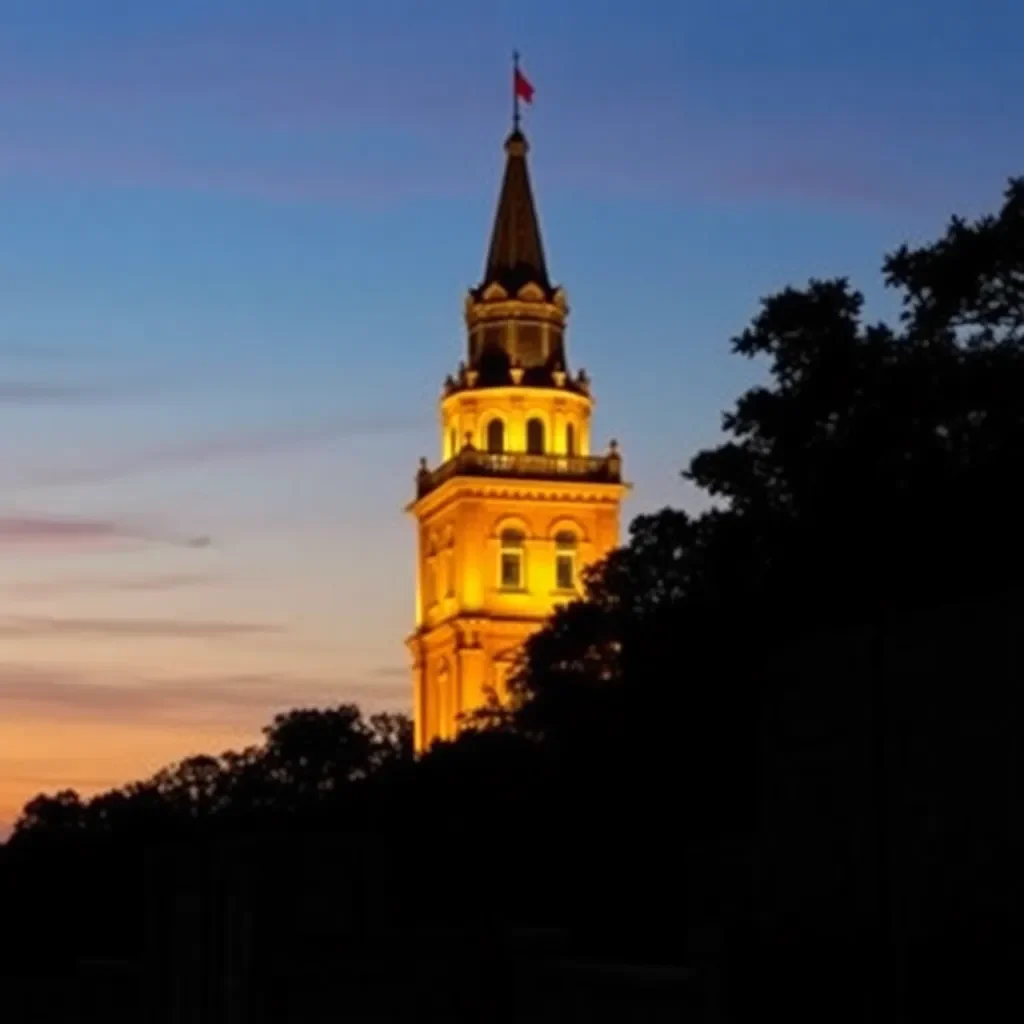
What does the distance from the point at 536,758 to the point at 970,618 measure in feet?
154

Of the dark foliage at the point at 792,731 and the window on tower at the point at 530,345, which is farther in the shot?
the window on tower at the point at 530,345

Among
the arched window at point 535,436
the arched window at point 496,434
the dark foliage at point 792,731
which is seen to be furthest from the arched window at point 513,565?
the dark foliage at point 792,731

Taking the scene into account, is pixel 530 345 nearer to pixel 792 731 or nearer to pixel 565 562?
pixel 565 562

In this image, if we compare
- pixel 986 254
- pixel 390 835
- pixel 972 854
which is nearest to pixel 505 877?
pixel 390 835

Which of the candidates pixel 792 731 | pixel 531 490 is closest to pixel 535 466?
pixel 531 490

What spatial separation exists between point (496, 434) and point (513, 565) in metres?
6.04

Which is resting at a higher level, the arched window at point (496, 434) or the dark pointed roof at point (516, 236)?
the dark pointed roof at point (516, 236)

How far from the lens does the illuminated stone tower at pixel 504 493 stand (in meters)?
135

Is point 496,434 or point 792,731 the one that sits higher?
point 496,434

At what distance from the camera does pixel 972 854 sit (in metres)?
15.9

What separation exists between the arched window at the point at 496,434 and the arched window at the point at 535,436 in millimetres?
1060

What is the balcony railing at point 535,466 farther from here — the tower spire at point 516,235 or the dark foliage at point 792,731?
the dark foliage at point 792,731

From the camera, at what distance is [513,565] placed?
136 meters

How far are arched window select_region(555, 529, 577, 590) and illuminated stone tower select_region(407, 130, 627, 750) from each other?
0.14ft
